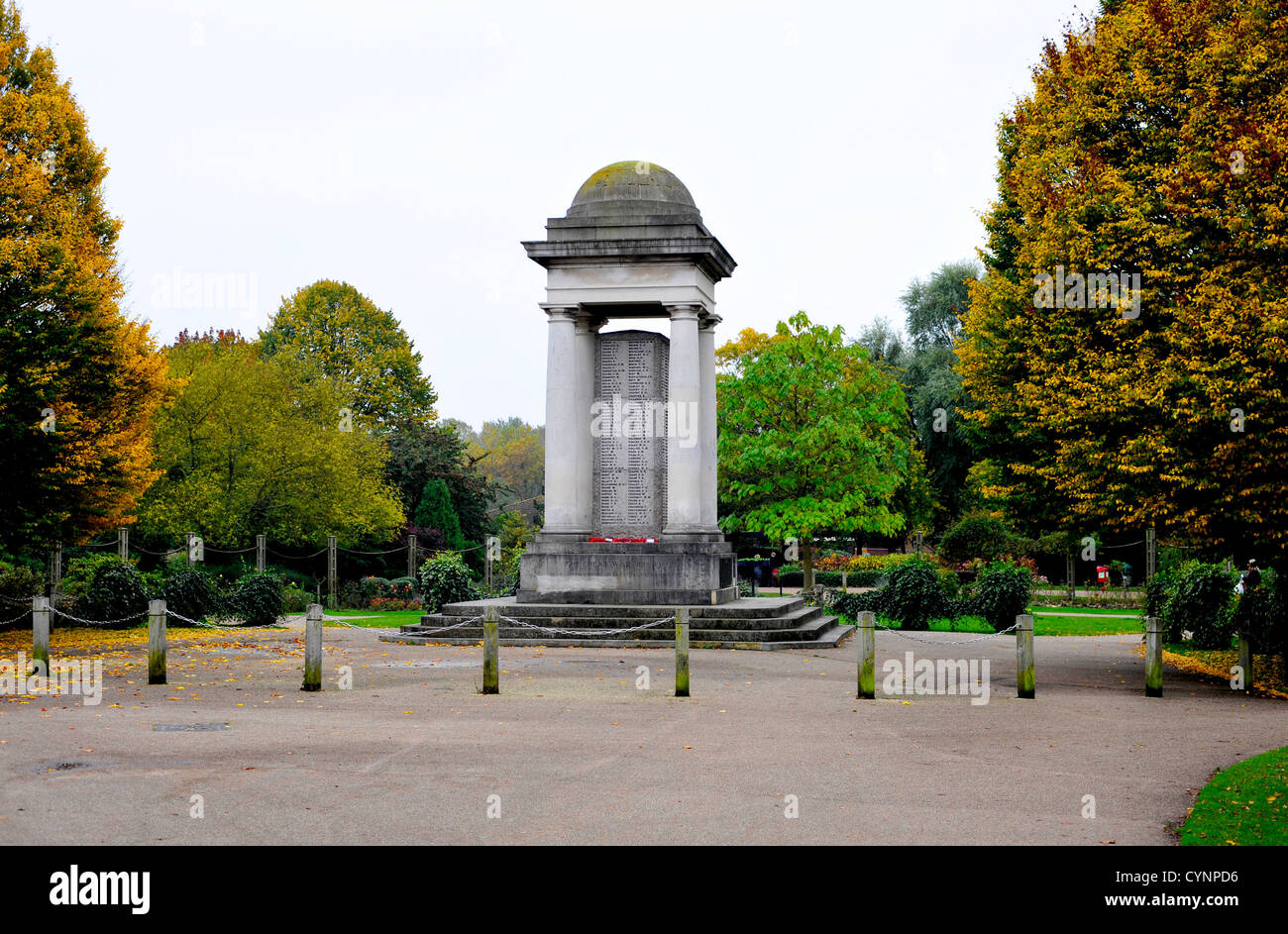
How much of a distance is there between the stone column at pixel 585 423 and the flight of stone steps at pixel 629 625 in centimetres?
255

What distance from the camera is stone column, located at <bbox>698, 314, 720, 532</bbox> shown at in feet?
83.5

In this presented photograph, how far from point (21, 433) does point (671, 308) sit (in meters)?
12.0

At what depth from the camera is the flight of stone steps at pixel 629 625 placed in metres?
21.4

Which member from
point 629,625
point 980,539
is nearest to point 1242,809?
point 629,625

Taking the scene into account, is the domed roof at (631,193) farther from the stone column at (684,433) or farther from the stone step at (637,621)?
the stone step at (637,621)

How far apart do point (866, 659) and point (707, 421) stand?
11137 mm

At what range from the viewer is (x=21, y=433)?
19.3 m

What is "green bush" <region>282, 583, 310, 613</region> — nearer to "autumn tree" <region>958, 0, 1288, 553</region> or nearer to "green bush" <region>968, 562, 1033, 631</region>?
"green bush" <region>968, 562, 1033, 631</region>

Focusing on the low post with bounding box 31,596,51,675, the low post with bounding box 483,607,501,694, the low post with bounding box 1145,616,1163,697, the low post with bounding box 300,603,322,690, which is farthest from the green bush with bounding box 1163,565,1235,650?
the low post with bounding box 31,596,51,675

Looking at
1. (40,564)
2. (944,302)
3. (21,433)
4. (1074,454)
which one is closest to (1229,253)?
(1074,454)

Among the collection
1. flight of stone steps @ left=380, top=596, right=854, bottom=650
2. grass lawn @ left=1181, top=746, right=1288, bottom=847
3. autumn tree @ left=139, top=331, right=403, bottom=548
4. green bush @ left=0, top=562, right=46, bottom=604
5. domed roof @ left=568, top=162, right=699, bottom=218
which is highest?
domed roof @ left=568, top=162, right=699, bottom=218

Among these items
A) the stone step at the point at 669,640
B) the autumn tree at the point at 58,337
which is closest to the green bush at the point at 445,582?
the stone step at the point at 669,640

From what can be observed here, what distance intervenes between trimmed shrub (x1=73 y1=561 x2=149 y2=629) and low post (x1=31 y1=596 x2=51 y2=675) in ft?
33.5

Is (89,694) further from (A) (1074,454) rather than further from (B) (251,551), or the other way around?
(B) (251,551)
